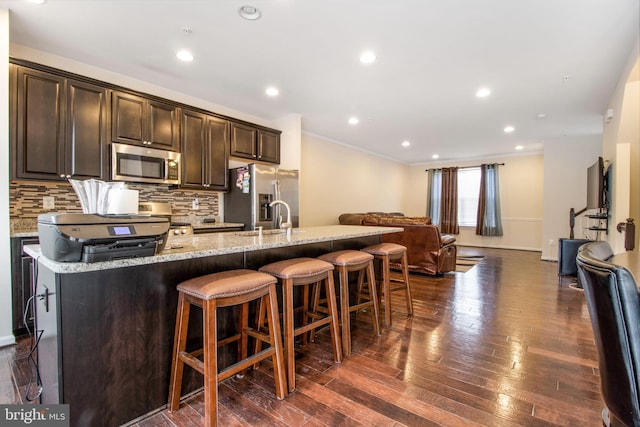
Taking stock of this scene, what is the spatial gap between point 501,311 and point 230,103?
4.20 m

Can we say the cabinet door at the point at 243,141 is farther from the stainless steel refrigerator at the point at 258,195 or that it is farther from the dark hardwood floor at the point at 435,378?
the dark hardwood floor at the point at 435,378

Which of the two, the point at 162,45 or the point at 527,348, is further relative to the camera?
the point at 162,45

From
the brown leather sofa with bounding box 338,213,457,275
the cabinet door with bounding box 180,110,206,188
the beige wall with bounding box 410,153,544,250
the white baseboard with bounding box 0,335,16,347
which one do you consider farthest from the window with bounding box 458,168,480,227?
the white baseboard with bounding box 0,335,16,347

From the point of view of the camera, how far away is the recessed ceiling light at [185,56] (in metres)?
2.91

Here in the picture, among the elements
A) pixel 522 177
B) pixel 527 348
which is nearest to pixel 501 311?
pixel 527 348

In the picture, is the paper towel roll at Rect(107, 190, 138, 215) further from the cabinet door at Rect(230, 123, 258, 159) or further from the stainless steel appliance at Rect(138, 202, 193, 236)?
the cabinet door at Rect(230, 123, 258, 159)

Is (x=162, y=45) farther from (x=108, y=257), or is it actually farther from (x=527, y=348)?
(x=527, y=348)

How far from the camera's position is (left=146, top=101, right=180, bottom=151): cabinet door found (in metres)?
3.45

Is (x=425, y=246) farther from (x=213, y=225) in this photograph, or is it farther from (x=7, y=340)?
(x=7, y=340)

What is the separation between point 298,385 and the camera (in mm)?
1868

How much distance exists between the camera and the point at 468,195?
8.66 m

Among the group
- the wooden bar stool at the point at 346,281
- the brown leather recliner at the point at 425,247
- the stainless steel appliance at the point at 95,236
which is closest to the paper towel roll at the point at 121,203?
the stainless steel appliance at the point at 95,236

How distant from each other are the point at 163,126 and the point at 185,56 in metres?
0.91

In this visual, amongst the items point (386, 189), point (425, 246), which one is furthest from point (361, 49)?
point (386, 189)
